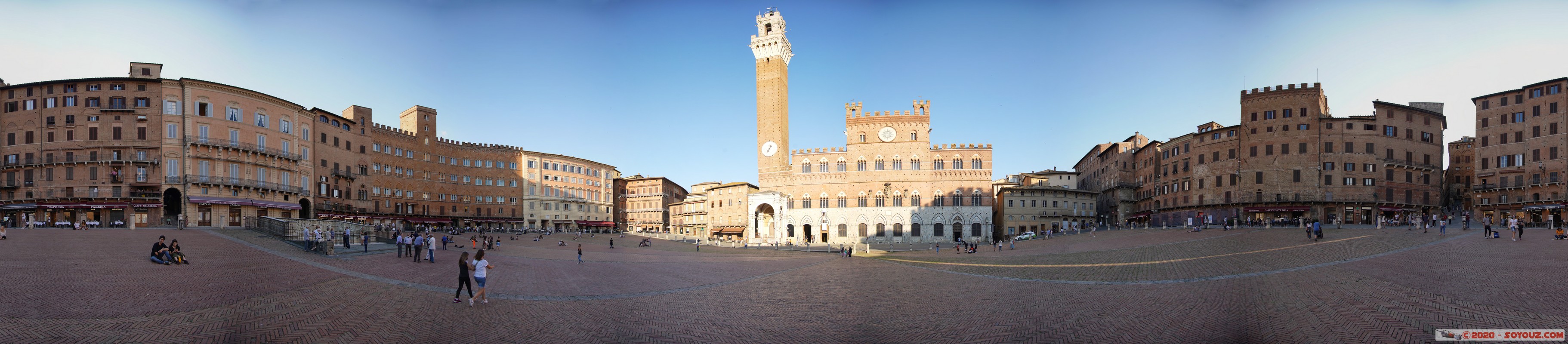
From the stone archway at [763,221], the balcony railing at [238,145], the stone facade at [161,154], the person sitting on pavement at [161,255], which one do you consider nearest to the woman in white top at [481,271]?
the person sitting on pavement at [161,255]

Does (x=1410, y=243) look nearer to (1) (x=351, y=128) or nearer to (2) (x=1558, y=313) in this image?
(2) (x=1558, y=313)

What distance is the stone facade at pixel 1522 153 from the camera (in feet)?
160

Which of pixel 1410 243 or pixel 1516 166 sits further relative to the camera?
pixel 1516 166

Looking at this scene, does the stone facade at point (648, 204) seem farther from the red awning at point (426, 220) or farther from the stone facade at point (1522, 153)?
the stone facade at point (1522, 153)

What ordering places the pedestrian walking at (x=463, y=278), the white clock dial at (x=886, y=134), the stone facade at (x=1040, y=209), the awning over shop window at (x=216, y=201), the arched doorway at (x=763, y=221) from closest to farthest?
the pedestrian walking at (x=463, y=278) < the awning over shop window at (x=216, y=201) < the white clock dial at (x=886, y=134) < the stone facade at (x=1040, y=209) < the arched doorway at (x=763, y=221)

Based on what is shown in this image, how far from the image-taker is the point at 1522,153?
168ft

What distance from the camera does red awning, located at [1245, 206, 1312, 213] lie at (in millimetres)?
54969

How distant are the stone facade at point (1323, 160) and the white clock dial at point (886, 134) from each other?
26907mm

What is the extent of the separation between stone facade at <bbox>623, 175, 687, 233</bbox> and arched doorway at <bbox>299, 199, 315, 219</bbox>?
41.4 m

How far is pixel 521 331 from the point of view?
10.8 meters

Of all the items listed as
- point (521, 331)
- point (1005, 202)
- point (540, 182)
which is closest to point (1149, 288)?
point (521, 331)

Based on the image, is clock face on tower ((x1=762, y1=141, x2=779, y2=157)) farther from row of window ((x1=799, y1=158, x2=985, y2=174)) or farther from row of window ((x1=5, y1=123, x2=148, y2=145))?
row of window ((x1=5, y1=123, x2=148, y2=145))

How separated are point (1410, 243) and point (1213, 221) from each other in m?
34.6

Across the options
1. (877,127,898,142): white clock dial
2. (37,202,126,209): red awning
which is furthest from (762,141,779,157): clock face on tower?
(37,202,126,209): red awning
